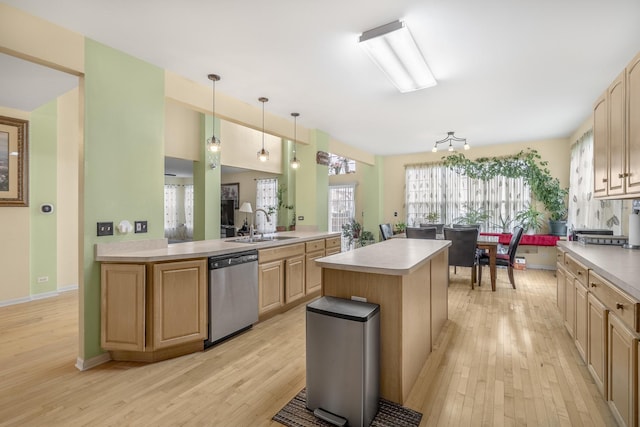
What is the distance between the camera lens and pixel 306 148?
5.22 metres

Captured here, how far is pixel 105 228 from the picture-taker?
8.24 feet

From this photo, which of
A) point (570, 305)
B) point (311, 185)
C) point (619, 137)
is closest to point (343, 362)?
point (570, 305)

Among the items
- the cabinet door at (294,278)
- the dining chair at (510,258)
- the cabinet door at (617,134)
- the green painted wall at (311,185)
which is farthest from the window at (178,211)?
the cabinet door at (617,134)

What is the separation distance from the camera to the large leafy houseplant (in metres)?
5.86

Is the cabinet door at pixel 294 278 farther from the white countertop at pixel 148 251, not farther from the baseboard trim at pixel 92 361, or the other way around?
the baseboard trim at pixel 92 361

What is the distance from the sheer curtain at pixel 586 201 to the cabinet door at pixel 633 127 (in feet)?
7.20

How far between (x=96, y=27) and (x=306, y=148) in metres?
3.29

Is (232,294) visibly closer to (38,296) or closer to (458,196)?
(38,296)

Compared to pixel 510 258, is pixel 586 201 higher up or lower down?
higher up

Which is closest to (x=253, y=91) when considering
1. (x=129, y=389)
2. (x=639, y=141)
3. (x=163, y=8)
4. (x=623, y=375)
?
(x=163, y=8)

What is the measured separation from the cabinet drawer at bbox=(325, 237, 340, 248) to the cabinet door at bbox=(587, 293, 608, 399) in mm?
2934

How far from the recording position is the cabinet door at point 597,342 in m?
1.78

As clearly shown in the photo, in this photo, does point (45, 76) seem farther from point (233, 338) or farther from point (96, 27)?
point (233, 338)

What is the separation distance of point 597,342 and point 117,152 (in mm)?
3848
